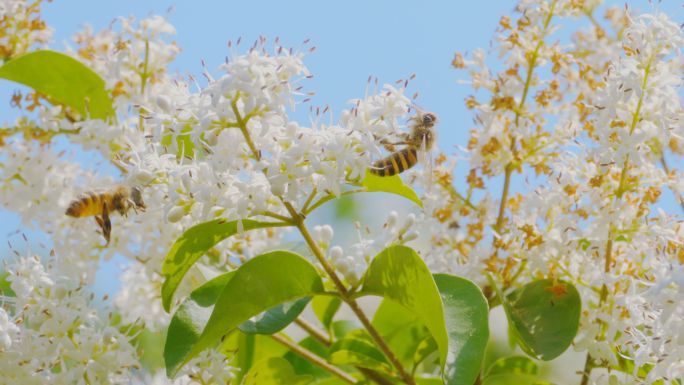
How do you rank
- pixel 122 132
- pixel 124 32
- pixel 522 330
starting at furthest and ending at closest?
pixel 124 32, pixel 122 132, pixel 522 330

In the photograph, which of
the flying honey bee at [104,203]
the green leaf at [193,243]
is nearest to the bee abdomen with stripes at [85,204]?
the flying honey bee at [104,203]

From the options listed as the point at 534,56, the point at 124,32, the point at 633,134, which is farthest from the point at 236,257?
the point at 633,134

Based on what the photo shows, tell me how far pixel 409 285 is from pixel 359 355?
0.35 m

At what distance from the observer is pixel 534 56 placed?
241cm

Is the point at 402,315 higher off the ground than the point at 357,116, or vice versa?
the point at 357,116

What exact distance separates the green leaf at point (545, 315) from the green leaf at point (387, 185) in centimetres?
30

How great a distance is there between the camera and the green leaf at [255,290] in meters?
1.77

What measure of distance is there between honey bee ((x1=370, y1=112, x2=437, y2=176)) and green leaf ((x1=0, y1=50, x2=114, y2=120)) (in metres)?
0.81

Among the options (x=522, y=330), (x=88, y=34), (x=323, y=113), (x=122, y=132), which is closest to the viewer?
(x=323, y=113)

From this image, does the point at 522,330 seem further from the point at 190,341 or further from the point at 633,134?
the point at 190,341

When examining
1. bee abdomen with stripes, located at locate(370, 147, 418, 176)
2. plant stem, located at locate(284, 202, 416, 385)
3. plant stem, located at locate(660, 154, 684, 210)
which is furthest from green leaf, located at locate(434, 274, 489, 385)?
plant stem, located at locate(660, 154, 684, 210)

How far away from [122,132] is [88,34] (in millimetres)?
566

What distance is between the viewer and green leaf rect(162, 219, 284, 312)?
187 cm

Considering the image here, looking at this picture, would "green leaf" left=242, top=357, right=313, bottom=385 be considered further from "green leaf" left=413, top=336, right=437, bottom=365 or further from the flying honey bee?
the flying honey bee
